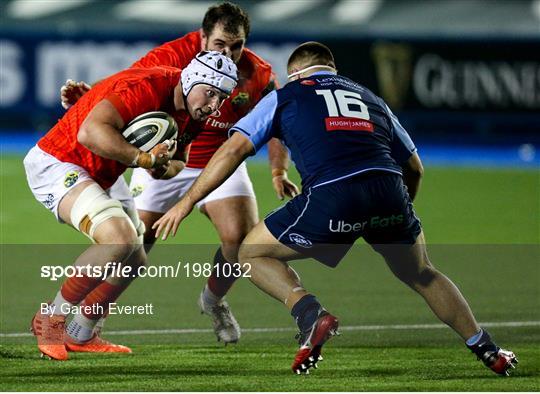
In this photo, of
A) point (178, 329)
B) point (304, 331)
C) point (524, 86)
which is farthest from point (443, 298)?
point (524, 86)

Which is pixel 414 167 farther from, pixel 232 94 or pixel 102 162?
pixel 232 94

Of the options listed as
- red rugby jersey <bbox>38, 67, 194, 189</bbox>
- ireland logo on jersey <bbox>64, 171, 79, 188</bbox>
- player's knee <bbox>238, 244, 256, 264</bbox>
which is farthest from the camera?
ireland logo on jersey <bbox>64, 171, 79, 188</bbox>

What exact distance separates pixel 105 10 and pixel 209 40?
84.3ft

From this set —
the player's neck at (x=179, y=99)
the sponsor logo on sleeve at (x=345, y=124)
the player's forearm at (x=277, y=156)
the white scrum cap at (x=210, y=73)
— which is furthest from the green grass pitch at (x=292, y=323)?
the white scrum cap at (x=210, y=73)

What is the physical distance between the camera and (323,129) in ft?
25.4

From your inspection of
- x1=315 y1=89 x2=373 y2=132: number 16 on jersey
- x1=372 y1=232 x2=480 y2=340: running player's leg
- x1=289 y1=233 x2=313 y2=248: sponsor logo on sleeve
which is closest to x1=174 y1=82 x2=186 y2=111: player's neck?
x1=315 y1=89 x2=373 y2=132: number 16 on jersey

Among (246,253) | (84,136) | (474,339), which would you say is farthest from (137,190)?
(474,339)

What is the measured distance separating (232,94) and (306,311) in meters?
2.84

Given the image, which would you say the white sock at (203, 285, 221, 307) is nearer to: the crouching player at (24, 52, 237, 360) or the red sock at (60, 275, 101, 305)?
the crouching player at (24, 52, 237, 360)

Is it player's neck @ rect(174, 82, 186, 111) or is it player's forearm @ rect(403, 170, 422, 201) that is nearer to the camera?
player's forearm @ rect(403, 170, 422, 201)

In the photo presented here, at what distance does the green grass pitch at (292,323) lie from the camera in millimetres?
7656

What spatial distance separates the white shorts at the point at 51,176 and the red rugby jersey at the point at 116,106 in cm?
4

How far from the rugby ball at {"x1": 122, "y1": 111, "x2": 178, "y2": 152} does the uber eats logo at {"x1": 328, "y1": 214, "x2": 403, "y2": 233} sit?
127cm

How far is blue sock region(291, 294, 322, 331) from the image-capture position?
7.46 metres
